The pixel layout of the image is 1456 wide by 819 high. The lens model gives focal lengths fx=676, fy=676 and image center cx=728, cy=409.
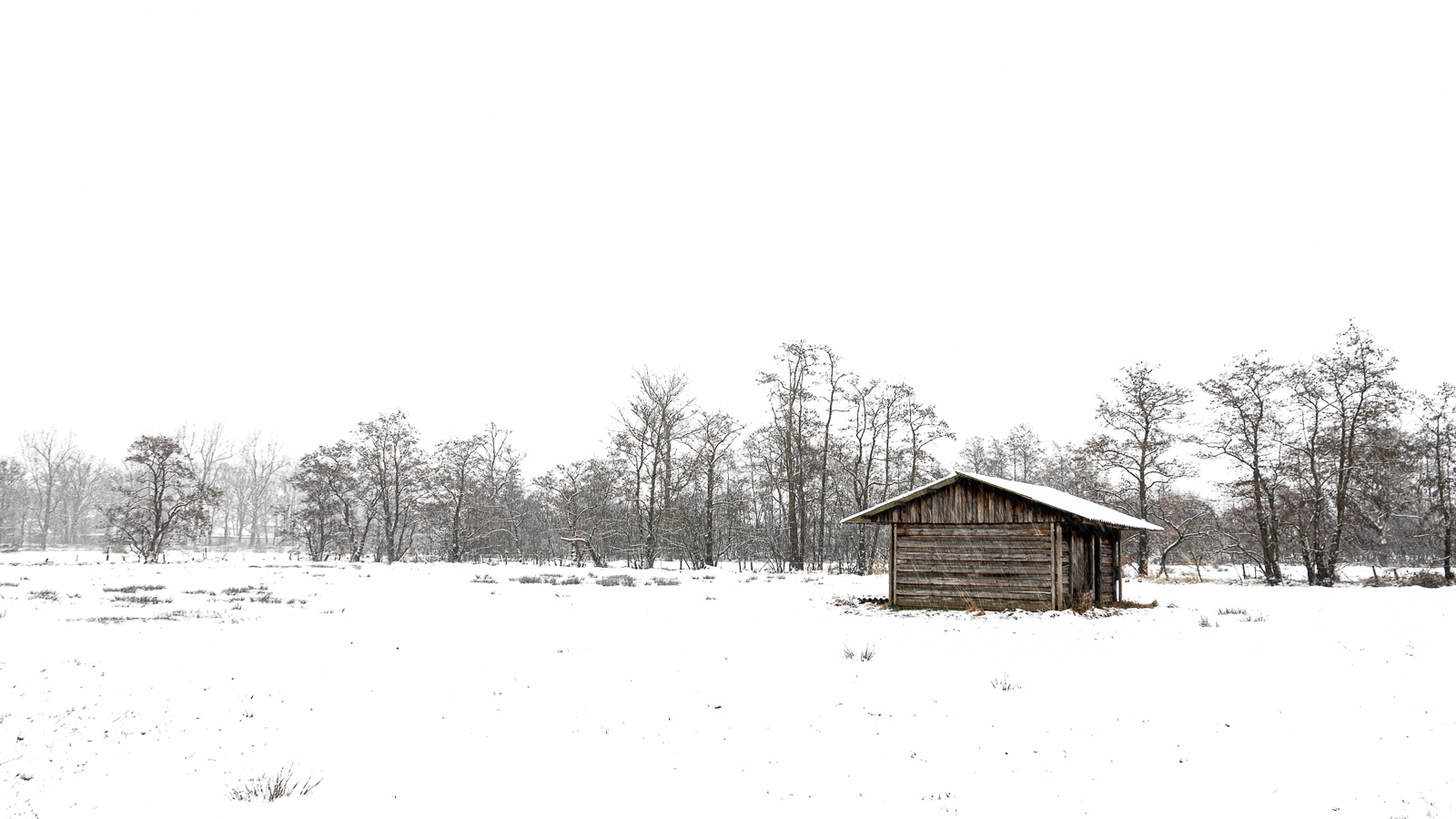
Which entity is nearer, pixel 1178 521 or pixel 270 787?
pixel 270 787

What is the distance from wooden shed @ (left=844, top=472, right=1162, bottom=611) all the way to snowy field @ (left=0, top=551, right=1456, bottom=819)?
13.9 ft

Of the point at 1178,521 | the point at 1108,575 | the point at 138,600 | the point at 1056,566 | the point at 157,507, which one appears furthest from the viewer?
the point at 1178,521

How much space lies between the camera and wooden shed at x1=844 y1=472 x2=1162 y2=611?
64.0ft

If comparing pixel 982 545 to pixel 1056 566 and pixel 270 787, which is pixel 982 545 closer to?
pixel 1056 566

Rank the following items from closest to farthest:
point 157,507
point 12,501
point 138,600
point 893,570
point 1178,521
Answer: point 138,600, point 893,570, point 157,507, point 1178,521, point 12,501

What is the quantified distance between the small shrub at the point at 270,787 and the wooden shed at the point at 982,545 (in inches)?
652

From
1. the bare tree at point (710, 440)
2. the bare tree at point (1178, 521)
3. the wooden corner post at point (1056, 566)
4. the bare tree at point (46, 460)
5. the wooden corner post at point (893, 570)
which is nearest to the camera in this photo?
the wooden corner post at point (1056, 566)

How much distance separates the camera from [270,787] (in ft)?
19.7

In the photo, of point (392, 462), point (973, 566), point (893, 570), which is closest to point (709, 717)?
point (893, 570)

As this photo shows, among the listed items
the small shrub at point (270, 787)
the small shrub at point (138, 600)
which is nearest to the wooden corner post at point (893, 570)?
the small shrub at point (270, 787)

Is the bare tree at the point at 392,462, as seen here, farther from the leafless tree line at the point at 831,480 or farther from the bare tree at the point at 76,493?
the bare tree at the point at 76,493

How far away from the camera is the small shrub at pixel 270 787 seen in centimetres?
589

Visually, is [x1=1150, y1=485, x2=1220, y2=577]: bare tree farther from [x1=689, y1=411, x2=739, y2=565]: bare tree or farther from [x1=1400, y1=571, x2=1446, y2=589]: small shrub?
[x1=689, y1=411, x2=739, y2=565]: bare tree

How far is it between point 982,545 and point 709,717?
13955 mm
